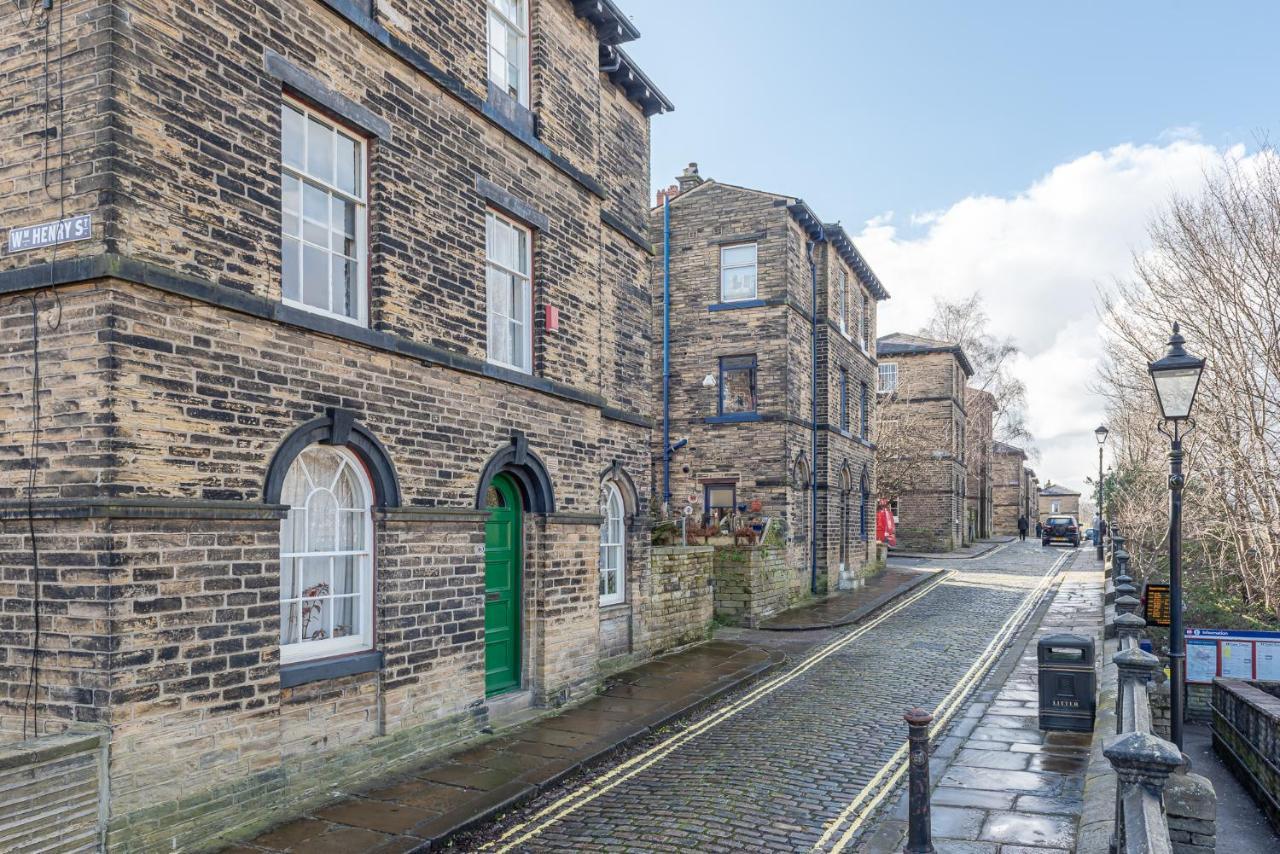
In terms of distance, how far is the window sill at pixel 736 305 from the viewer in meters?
22.5

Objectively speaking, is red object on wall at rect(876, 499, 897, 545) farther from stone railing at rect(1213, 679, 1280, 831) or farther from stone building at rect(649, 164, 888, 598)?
stone railing at rect(1213, 679, 1280, 831)

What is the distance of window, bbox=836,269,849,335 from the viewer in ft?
85.7

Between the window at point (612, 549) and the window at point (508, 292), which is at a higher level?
the window at point (508, 292)

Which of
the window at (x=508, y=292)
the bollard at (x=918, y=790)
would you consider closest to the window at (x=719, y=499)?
the window at (x=508, y=292)

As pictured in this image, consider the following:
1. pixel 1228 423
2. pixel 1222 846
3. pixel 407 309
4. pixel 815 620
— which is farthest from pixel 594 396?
pixel 1228 423

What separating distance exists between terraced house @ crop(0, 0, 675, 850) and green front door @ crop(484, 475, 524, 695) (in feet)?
0.15

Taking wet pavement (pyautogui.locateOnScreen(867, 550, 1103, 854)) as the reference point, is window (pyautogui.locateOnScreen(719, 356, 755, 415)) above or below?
above

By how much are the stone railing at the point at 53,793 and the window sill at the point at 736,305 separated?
1876cm

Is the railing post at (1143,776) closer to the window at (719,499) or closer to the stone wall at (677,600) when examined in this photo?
the stone wall at (677,600)

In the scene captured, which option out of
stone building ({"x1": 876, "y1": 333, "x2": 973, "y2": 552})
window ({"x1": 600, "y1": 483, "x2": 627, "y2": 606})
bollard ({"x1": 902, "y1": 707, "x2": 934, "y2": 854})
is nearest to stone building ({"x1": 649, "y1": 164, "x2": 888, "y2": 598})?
window ({"x1": 600, "y1": 483, "x2": 627, "y2": 606})

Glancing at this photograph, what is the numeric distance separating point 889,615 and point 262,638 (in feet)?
52.3

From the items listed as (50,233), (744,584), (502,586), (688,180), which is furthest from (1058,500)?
(50,233)

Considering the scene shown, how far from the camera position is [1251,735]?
8.41 meters

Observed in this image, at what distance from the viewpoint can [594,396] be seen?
38.5 feet
